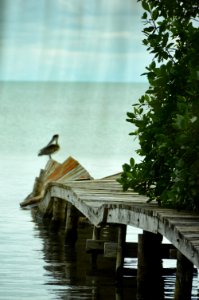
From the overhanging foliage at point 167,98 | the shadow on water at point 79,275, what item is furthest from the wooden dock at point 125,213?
the shadow on water at point 79,275

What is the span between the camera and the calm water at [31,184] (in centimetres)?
1062

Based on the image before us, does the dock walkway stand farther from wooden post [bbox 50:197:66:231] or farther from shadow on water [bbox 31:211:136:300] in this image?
wooden post [bbox 50:197:66:231]

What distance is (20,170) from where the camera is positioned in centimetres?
2981

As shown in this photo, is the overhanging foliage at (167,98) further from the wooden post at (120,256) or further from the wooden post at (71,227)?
the wooden post at (71,227)

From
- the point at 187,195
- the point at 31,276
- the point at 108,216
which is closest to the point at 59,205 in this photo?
the point at 31,276

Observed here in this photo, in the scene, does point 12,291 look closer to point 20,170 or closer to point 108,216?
point 108,216

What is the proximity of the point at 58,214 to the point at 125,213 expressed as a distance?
583 cm

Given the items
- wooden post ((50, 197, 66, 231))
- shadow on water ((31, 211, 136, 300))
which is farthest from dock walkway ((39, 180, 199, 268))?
wooden post ((50, 197, 66, 231))

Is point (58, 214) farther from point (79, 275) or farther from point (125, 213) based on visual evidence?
point (125, 213)

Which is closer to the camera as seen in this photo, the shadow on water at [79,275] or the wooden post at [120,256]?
the shadow on water at [79,275]

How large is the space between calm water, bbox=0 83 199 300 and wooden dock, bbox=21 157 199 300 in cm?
48

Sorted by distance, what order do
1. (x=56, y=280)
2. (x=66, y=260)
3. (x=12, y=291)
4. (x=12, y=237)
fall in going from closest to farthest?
1. (x=12, y=291)
2. (x=56, y=280)
3. (x=66, y=260)
4. (x=12, y=237)

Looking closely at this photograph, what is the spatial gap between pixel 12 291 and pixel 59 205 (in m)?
5.12

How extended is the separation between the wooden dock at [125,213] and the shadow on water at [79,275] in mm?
302
